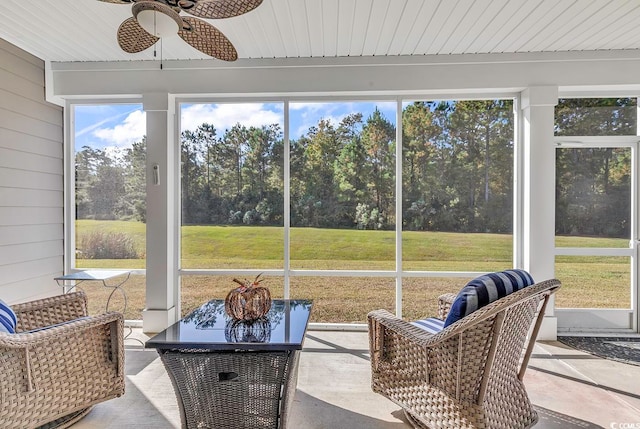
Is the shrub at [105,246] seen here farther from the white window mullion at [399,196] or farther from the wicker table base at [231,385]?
the white window mullion at [399,196]

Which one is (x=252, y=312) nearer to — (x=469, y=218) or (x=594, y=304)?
(x=469, y=218)

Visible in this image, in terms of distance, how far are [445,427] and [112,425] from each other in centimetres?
193

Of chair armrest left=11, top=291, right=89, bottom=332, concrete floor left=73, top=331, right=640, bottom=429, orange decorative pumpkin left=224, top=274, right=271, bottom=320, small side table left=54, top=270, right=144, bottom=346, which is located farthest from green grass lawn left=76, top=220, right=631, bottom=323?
orange decorative pumpkin left=224, top=274, right=271, bottom=320

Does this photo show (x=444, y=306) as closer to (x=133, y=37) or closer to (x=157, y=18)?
(x=157, y=18)

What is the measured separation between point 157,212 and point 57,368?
1.90 metres

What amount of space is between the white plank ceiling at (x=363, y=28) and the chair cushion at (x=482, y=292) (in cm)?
206

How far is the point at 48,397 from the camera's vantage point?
184cm

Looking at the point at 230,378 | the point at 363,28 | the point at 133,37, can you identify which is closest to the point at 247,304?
the point at 230,378

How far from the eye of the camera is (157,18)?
1.84m

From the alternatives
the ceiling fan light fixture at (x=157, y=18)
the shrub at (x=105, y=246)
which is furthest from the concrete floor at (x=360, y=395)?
the ceiling fan light fixture at (x=157, y=18)

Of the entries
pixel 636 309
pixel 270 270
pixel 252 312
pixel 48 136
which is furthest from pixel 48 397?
pixel 636 309

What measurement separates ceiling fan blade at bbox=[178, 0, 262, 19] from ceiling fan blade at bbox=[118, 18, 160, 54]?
1.23 ft

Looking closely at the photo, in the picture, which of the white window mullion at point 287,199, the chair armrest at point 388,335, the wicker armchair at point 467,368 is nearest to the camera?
the wicker armchair at point 467,368

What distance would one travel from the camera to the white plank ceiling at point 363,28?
257 centimetres
